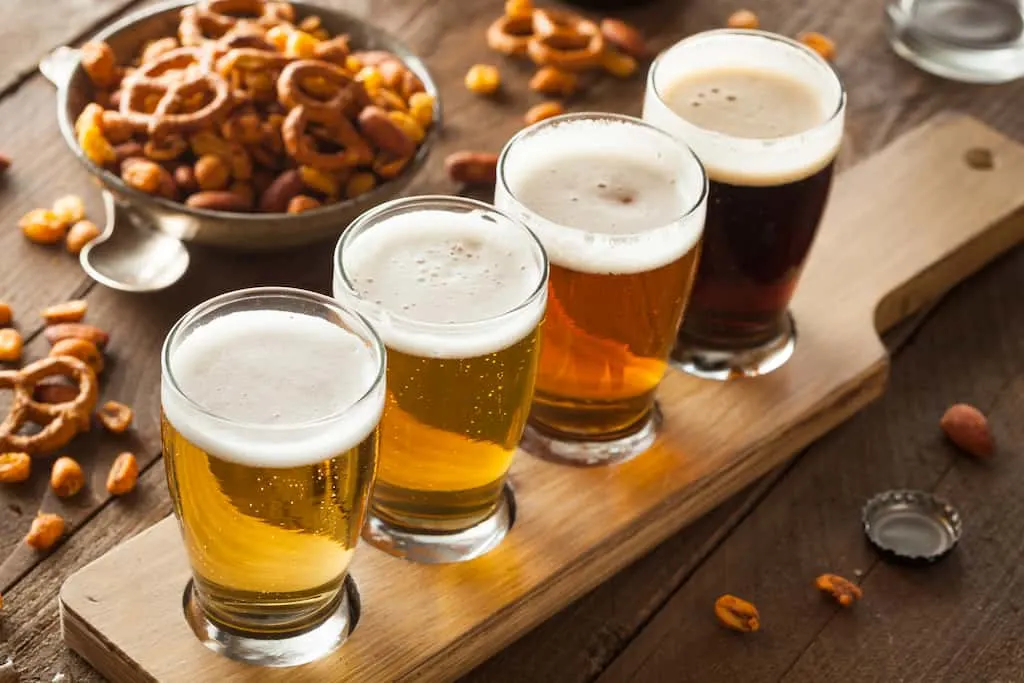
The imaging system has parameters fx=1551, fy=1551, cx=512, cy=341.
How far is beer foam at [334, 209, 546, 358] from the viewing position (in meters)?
1.10

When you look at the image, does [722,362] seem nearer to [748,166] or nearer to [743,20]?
[748,166]

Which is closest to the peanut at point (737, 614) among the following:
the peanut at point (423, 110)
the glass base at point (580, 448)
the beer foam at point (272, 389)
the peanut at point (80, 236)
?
the glass base at point (580, 448)

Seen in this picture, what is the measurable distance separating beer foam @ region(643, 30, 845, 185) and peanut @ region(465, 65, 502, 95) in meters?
0.47

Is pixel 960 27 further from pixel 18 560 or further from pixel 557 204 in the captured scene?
pixel 18 560

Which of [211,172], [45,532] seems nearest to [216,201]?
[211,172]

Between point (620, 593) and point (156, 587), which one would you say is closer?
point (156, 587)

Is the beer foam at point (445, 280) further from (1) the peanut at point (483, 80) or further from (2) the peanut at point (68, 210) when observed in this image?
(1) the peanut at point (483, 80)

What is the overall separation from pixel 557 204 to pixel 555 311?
0.09 metres

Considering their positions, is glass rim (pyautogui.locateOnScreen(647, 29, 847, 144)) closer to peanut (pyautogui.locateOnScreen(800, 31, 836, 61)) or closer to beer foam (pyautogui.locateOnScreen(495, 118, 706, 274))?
beer foam (pyautogui.locateOnScreen(495, 118, 706, 274))

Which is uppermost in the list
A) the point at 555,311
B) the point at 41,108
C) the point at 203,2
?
the point at 555,311

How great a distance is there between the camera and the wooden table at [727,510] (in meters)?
1.29

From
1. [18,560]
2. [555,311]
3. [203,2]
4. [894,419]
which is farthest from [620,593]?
[203,2]

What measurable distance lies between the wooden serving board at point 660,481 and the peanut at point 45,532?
0.10m

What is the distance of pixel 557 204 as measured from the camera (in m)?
1.27
